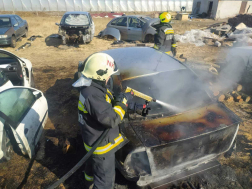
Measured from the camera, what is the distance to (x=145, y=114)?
2.69 meters

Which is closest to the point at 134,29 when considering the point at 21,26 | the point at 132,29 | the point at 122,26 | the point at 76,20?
the point at 132,29

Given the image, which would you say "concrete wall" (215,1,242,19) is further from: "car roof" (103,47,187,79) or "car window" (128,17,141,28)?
"car roof" (103,47,187,79)

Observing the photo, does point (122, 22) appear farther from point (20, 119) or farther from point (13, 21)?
point (20, 119)

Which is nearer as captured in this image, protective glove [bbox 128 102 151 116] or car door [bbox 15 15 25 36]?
protective glove [bbox 128 102 151 116]

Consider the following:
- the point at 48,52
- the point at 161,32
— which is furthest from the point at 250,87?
the point at 48,52

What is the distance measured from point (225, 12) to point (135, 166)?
80.4 feet

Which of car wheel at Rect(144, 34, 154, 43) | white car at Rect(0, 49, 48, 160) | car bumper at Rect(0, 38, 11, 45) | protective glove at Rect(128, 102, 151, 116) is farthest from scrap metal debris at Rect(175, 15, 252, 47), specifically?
white car at Rect(0, 49, 48, 160)

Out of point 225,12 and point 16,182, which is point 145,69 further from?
point 225,12

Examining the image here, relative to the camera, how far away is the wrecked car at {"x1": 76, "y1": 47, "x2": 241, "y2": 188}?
227 cm

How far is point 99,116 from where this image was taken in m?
1.90

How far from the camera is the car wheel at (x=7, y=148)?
2914mm

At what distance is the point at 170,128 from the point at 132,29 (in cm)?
904

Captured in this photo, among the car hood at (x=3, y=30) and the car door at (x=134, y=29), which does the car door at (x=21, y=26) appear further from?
the car door at (x=134, y=29)

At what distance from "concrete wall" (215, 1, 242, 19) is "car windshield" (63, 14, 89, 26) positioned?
16.8 metres
